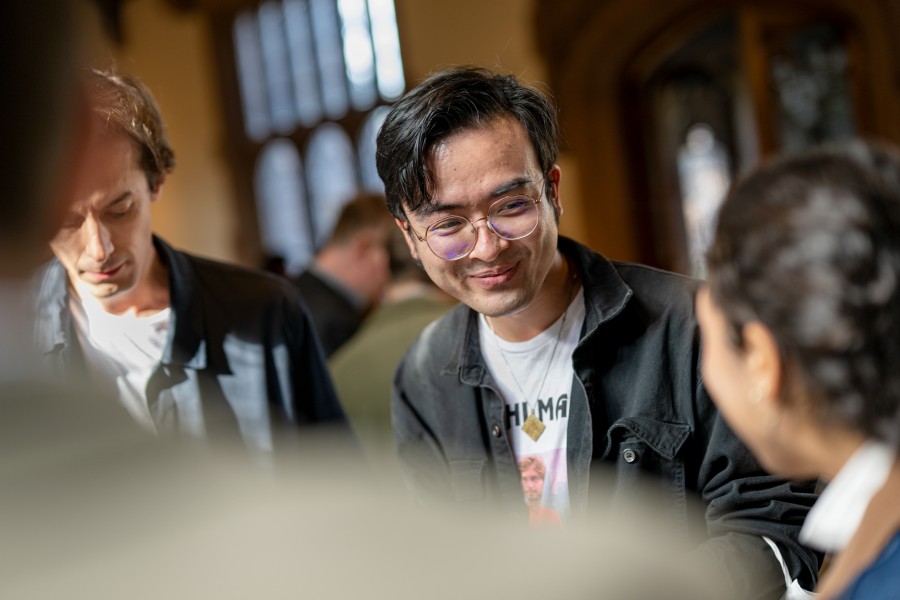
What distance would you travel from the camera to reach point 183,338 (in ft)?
5.56

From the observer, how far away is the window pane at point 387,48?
8227 millimetres

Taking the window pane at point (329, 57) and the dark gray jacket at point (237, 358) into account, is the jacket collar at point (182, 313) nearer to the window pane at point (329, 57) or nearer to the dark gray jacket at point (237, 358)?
the dark gray jacket at point (237, 358)

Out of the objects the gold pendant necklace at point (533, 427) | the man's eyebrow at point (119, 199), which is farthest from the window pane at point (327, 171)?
the man's eyebrow at point (119, 199)

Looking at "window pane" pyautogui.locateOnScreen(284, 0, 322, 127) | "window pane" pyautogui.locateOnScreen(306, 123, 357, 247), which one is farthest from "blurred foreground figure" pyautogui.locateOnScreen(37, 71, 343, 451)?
"window pane" pyautogui.locateOnScreen(284, 0, 322, 127)

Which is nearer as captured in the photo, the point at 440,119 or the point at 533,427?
the point at 440,119

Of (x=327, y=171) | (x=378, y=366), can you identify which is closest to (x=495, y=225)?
(x=378, y=366)

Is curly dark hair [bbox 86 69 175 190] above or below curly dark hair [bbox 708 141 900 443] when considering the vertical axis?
above

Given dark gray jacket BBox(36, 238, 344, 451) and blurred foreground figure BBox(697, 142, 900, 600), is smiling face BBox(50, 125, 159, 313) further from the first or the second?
blurred foreground figure BBox(697, 142, 900, 600)

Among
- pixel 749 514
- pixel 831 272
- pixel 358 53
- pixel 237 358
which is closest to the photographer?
pixel 831 272

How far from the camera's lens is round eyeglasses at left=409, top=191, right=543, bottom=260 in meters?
1.68

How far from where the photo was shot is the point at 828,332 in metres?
0.96

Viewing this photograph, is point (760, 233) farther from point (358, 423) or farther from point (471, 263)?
point (358, 423)

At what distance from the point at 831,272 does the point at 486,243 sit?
79 cm

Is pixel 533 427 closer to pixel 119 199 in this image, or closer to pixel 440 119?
pixel 440 119
